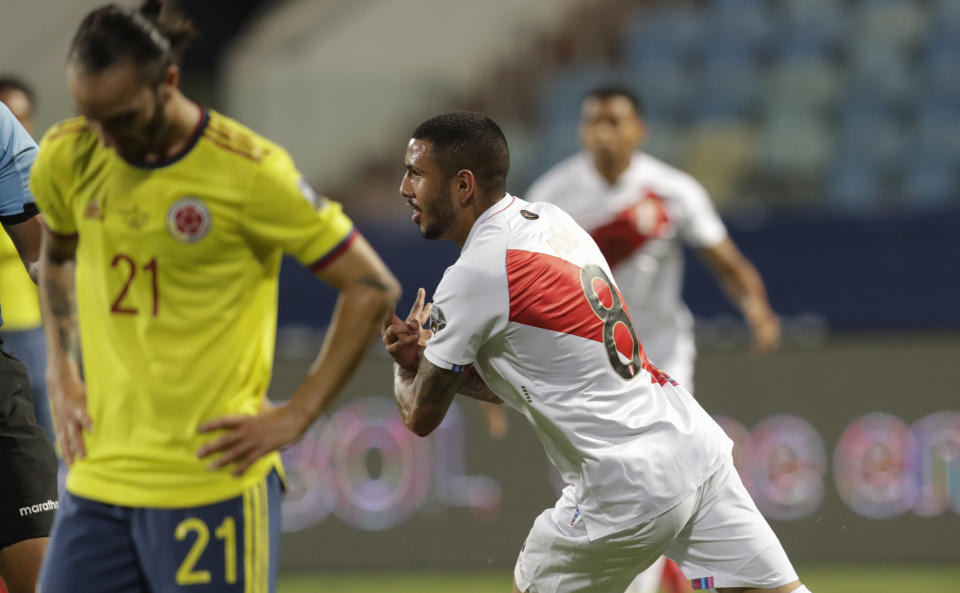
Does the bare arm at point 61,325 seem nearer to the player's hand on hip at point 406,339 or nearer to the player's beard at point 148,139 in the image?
the player's beard at point 148,139

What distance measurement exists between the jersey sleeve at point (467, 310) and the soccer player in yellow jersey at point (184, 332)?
72 cm

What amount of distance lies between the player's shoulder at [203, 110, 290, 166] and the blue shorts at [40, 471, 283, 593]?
78 centimetres

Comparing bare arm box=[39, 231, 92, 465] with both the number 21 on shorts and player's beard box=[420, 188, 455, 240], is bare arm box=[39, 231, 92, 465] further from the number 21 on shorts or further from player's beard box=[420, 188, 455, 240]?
player's beard box=[420, 188, 455, 240]

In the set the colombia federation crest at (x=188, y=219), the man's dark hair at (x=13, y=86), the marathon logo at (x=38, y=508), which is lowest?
the marathon logo at (x=38, y=508)

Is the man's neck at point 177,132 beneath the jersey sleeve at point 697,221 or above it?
beneath

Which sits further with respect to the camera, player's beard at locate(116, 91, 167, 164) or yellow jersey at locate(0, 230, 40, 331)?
yellow jersey at locate(0, 230, 40, 331)

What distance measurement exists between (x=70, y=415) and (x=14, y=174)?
3.96ft

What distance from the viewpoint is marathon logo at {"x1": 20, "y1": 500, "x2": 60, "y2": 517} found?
15.2ft

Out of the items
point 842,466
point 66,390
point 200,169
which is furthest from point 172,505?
point 842,466

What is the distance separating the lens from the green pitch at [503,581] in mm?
8359

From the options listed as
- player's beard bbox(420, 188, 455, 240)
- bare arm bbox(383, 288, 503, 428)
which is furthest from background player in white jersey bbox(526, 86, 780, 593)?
player's beard bbox(420, 188, 455, 240)

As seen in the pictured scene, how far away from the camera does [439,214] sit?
4414 millimetres

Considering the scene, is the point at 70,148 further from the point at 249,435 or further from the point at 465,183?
the point at 465,183

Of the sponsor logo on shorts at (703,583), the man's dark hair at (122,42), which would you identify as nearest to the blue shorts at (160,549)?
the man's dark hair at (122,42)
